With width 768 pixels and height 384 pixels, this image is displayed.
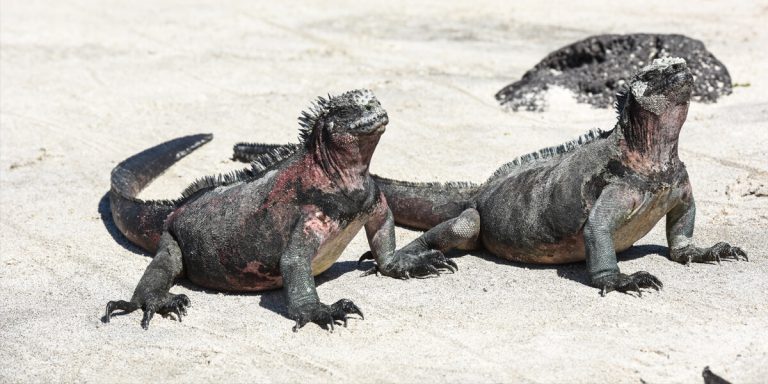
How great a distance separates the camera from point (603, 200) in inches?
235

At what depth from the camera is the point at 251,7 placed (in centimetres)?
1538

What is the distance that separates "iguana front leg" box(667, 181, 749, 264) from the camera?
6.28 meters

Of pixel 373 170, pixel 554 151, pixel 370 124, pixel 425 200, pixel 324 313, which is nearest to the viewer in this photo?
pixel 324 313

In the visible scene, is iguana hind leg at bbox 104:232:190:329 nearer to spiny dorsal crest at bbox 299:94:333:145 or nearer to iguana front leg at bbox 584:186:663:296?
spiny dorsal crest at bbox 299:94:333:145

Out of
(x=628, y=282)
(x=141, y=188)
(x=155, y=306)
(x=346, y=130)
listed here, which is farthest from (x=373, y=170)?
(x=628, y=282)

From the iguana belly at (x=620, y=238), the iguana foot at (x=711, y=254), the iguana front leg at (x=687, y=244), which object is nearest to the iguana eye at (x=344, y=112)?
the iguana belly at (x=620, y=238)

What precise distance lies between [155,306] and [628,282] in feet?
8.18

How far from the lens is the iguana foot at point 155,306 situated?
572cm

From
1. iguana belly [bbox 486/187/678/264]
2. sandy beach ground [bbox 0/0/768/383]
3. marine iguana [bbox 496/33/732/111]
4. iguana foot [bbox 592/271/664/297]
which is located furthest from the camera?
marine iguana [bbox 496/33/732/111]

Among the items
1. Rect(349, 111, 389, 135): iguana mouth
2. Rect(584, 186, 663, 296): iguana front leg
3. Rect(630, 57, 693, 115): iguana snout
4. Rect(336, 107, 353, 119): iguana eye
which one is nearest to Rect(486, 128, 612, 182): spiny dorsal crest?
Rect(630, 57, 693, 115): iguana snout

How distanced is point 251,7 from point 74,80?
429 centimetres

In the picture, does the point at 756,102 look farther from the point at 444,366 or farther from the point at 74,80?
the point at 74,80

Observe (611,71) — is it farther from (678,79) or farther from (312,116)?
(312,116)

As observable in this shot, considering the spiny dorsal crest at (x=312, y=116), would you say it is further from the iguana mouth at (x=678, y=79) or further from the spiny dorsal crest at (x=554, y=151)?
the iguana mouth at (x=678, y=79)
